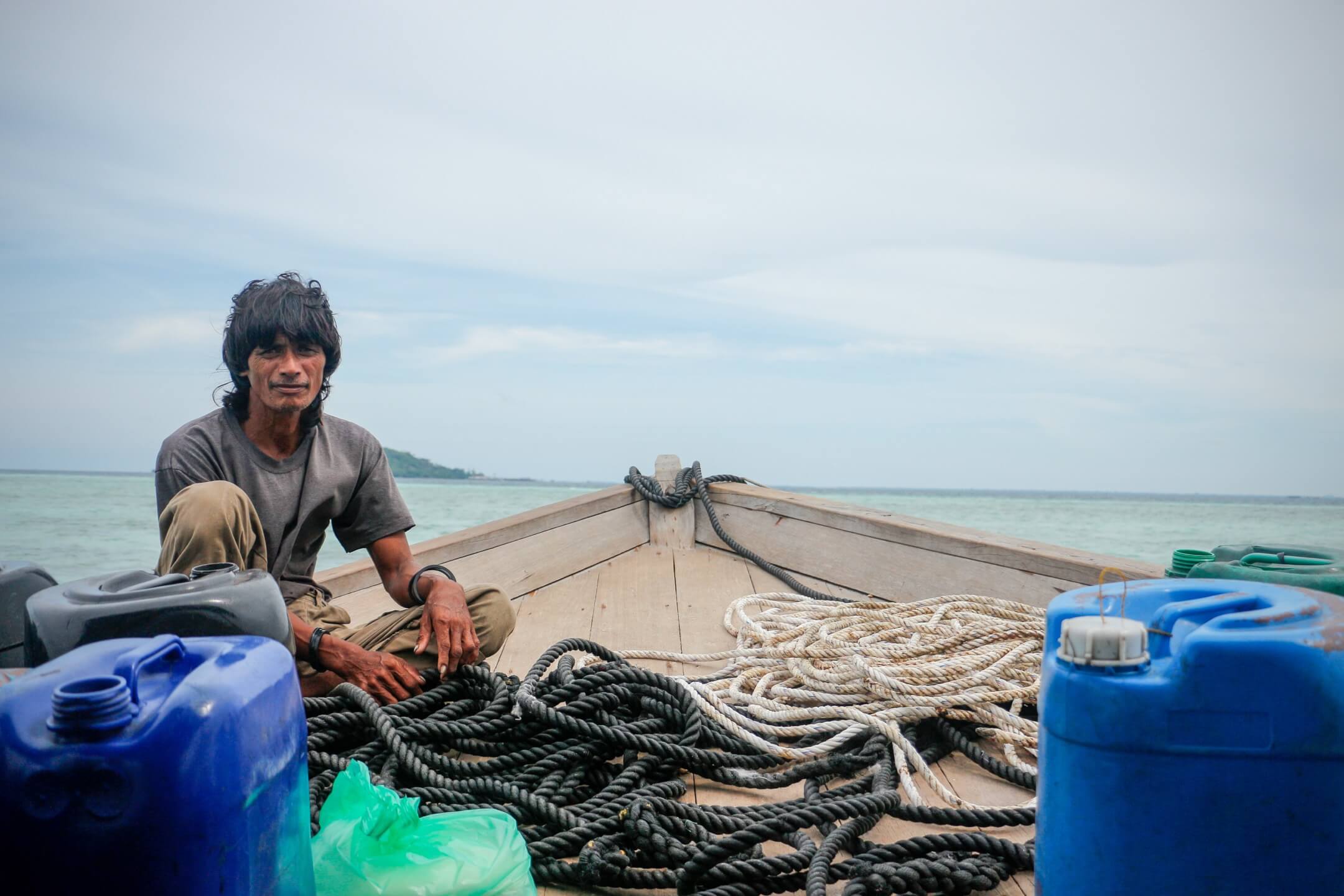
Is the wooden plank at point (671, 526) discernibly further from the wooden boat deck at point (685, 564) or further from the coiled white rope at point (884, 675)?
the coiled white rope at point (884, 675)

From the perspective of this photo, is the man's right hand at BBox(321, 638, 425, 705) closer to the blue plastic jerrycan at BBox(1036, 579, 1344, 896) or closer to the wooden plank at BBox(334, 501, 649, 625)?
the wooden plank at BBox(334, 501, 649, 625)

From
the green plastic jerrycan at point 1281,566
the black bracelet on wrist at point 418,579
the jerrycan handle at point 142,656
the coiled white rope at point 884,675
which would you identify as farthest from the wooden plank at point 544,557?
the green plastic jerrycan at point 1281,566

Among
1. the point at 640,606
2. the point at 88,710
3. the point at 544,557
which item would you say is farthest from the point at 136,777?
the point at 544,557

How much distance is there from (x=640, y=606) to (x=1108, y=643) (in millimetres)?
2241

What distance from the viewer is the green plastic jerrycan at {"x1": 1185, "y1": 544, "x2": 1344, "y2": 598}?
4.11 feet

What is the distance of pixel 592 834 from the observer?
1455 mm

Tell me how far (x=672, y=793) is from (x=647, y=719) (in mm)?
213

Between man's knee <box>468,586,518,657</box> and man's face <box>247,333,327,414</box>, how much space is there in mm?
617

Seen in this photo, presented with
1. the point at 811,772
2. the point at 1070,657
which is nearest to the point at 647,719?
the point at 811,772

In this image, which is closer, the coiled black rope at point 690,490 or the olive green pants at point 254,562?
the olive green pants at point 254,562

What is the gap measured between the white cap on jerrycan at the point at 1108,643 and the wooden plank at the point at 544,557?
2.13 metres

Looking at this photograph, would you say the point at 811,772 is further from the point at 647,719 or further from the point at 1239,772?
the point at 1239,772

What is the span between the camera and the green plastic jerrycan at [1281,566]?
125 centimetres

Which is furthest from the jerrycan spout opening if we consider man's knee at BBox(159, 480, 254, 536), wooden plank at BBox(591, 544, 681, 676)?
wooden plank at BBox(591, 544, 681, 676)
